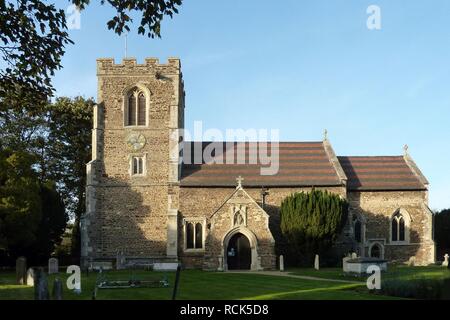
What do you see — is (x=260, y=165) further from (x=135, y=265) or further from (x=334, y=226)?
(x=135, y=265)

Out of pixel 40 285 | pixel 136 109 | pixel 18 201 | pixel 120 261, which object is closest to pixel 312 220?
pixel 120 261

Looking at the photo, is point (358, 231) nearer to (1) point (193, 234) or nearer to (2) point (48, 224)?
(1) point (193, 234)

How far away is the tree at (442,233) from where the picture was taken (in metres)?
42.0

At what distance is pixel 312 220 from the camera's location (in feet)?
102

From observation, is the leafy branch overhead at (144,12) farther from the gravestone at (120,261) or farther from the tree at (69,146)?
the tree at (69,146)

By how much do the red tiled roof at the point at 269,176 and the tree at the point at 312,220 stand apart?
2.41 metres

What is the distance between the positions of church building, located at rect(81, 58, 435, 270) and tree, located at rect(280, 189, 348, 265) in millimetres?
1343

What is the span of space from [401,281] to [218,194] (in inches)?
696

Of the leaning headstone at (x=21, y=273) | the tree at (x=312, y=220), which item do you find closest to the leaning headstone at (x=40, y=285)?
the leaning headstone at (x=21, y=273)

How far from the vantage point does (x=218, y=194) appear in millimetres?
33875

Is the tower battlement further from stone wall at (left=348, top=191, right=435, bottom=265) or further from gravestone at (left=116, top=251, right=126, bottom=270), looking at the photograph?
stone wall at (left=348, top=191, right=435, bottom=265)

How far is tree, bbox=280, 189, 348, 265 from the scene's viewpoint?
31234 mm

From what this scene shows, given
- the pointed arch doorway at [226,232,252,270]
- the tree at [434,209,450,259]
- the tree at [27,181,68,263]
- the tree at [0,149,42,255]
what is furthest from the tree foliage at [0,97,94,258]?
the tree at [434,209,450,259]
